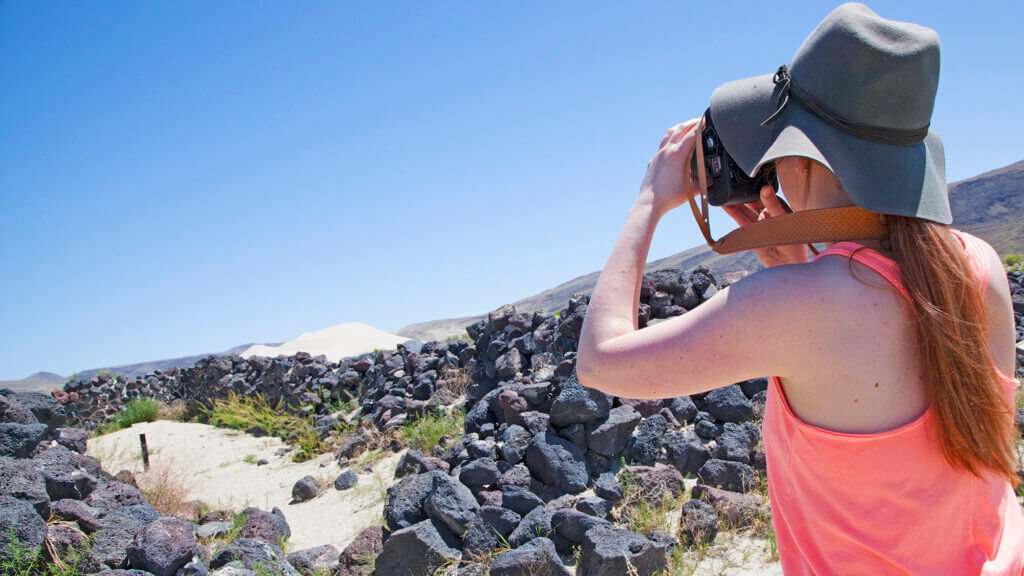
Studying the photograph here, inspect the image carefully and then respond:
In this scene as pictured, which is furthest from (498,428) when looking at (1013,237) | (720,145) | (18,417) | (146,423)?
(1013,237)

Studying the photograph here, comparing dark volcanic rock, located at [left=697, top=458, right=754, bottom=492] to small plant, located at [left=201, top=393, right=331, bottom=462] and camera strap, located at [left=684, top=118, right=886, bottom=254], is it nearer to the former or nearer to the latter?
camera strap, located at [left=684, top=118, right=886, bottom=254]

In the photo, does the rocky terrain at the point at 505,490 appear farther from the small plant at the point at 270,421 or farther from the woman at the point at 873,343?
the woman at the point at 873,343

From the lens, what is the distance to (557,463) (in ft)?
16.3

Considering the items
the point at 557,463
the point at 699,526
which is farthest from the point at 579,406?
the point at 699,526

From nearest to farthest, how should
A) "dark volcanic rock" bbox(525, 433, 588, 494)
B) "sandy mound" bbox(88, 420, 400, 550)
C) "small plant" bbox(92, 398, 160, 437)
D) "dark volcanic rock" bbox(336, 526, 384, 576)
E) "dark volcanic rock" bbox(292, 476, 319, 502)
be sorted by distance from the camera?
"dark volcanic rock" bbox(336, 526, 384, 576), "dark volcanic rock" bbox(525, 433, 588, 494), "sandy mound" bbox(88, 420, 400, 550), "dark volcanic rock" bbox(292, 476, 319, 502), "small plant" bbox(92, 398, 160, 437)

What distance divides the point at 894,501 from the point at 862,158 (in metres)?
0.53

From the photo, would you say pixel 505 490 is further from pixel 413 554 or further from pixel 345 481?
pixel 345 481

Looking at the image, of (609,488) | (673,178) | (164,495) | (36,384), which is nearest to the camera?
(673,178)

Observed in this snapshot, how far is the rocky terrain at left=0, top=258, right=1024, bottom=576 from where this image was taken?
3791 mm

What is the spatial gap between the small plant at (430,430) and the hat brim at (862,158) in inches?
226

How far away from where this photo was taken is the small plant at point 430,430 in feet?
22.2

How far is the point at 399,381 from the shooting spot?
31.1 feet

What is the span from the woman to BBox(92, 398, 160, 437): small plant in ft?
45.4

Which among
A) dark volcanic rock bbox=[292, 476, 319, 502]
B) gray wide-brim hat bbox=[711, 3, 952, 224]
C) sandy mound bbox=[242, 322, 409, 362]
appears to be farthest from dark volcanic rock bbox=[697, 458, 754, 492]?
sandy mound bbox=[242, 322, 409, 362]
